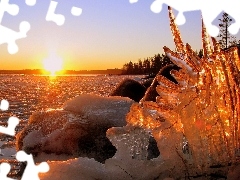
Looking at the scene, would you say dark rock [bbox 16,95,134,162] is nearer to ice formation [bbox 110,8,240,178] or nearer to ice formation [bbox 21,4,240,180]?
ice formation [bbox 21,4,240,180]

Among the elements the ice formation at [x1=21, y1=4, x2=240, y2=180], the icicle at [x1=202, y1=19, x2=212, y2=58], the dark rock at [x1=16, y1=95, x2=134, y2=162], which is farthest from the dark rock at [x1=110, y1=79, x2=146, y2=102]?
the icicle at [x1=202, y1=19, x2=212, y2=58]

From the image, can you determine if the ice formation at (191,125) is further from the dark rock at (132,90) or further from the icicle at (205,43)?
the dark rock at (132,90)

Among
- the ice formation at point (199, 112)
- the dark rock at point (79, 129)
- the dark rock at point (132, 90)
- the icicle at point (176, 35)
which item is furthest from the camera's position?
the dark rock at point (132, 90)

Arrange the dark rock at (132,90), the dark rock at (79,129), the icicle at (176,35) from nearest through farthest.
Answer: the icicle at (176,35) < the dark rock at (79,129) < the dark rock at (132,90)

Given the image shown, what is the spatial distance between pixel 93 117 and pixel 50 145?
569 millimetres

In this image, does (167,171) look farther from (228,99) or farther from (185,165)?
(228,99)

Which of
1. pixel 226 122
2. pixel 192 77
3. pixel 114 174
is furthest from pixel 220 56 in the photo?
pixel 114 174

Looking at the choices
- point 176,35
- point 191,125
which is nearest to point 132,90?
point 176,35

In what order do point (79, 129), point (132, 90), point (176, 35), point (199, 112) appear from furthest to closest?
point (132, 90), point (79, 129), point (176, 35), point (199, 112)

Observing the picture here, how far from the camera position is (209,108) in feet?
6.39

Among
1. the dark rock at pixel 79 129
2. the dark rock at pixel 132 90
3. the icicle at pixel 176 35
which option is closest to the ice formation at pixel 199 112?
the icicle at pixel 176 35

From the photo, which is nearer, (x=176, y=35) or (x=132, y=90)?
(x=176, y=35)

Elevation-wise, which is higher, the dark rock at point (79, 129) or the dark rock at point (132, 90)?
the dark rock at point (132, 90)

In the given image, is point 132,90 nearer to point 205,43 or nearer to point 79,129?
point 79,129
